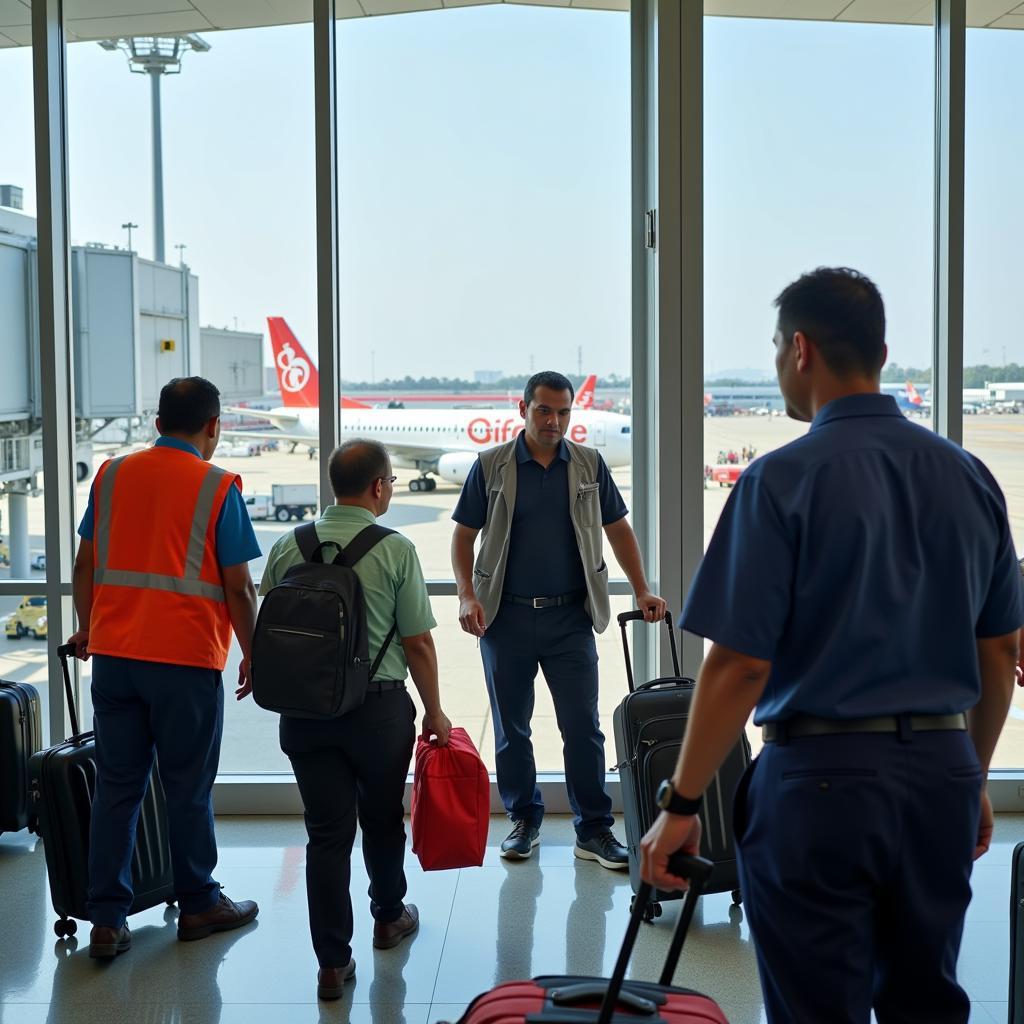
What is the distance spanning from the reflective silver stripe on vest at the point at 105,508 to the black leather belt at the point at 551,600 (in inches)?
53.3

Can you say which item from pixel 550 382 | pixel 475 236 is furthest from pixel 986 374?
pixel 475 236

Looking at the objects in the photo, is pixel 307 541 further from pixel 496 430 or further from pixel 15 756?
pixel 15 756

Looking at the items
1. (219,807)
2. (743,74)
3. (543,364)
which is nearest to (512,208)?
(543,364)

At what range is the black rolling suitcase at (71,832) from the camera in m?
3.27

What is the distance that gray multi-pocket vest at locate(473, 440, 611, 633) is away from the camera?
3820mm

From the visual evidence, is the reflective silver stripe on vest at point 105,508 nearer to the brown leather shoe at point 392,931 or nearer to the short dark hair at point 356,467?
the short dark hair at point 356,467

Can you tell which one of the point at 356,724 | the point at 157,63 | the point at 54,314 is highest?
the point at 157,63

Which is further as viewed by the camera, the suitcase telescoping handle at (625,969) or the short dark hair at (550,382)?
the short dark hair at (550,382)

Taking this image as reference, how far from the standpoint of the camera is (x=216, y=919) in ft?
10.9

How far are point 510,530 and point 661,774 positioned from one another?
994 millimetres

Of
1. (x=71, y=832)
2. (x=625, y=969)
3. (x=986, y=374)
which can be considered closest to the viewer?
(x=625, y=969)

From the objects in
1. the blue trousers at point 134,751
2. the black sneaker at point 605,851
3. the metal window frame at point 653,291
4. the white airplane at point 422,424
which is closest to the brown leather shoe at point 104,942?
the blue trousers at point 134,751

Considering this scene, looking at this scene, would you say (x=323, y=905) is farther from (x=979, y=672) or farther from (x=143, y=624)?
(x=979, y=672)

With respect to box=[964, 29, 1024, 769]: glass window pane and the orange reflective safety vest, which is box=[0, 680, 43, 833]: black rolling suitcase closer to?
the orange reflective safety vest
